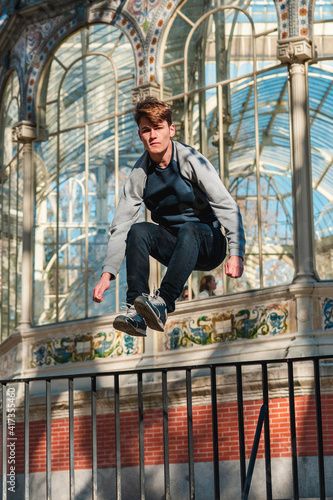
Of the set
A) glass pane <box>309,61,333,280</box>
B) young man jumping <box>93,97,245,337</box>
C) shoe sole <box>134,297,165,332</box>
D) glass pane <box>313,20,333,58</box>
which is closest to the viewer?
shoe sole <box>134,297,165,332</box>

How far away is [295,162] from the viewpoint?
12.9 metres

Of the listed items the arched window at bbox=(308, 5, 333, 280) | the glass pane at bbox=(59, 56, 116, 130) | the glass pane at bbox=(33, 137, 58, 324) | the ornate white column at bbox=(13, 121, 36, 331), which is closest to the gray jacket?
the arched window at bbox=(308, 5, 333, 280)

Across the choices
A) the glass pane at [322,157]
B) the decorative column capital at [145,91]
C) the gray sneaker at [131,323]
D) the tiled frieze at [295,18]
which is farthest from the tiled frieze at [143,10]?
the gray sneaker at [131,323]

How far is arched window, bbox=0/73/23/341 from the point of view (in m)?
16.7

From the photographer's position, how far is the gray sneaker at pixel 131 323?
571 cm

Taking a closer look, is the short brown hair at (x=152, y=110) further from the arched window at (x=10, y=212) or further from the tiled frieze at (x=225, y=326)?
the arched window at (x=10, y=212)

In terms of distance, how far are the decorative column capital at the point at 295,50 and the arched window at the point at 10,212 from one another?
18.3 ft

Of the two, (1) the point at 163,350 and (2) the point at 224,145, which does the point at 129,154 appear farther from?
(1) the point at 163,350

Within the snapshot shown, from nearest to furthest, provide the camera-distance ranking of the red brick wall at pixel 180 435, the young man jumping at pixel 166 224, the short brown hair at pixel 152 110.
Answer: the young man jumping at pixel 166 224
the short brown hair at pixel 152 110
the red brick wall at pixel 180 435

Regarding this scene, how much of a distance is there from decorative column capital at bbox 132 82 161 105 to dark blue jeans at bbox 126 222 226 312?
8.81 m

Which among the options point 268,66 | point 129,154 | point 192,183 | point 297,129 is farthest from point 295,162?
point 192,183

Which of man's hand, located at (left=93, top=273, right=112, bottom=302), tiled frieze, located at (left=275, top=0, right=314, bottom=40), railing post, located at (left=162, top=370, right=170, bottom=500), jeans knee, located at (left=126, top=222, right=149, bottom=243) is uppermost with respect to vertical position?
tiled frieze, located at (left=275, top=0, right=314, bottom=40)

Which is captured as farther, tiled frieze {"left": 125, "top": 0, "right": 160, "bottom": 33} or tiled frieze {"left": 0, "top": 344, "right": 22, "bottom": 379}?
tiled frieze {"left": 0, "top": 344, "right": 22, "bottom": 379}

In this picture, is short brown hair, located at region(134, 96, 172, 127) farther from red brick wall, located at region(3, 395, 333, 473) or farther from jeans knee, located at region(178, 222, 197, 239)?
red brick wall, located at region(3, 395, 333, 473)
